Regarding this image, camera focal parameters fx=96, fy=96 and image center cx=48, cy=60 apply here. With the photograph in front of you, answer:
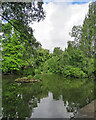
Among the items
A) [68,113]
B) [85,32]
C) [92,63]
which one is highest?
[85,32]

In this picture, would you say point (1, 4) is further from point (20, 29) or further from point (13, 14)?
point (20, 29)

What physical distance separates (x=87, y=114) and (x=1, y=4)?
3.32m

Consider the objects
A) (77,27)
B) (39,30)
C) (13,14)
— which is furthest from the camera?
(77,27)

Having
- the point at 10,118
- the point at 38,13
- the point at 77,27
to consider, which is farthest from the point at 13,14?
the point at 77,27

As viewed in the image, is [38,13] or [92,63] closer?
[38,13]

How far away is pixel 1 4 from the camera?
262cm

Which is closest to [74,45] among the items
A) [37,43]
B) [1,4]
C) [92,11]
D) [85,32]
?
[85,32]

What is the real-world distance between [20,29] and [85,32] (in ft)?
45.1

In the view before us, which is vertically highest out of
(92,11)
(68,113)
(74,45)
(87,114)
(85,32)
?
(92,11)

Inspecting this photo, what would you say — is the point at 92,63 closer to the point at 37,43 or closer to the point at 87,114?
the point at 37,43

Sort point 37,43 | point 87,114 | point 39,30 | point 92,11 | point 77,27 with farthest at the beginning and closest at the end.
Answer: point 77,27 < point 92,11 < point 37,43 < point 39,30 < point 87,114

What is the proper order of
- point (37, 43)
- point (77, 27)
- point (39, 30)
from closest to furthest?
point (39, 30) → point (37, 43) → point (77, 27)

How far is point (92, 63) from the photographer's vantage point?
1591 centimetres

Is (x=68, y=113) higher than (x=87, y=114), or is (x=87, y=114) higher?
(x=87, y=114)
